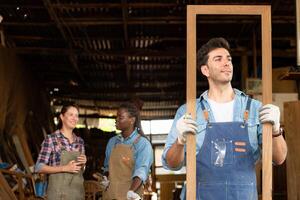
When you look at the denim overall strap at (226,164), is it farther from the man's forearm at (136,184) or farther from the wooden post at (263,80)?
the man's forearm at (136,184)

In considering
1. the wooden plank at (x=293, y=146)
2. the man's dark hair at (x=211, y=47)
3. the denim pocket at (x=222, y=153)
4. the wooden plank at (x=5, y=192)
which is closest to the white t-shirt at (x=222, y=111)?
the denim pocket at (x=222, y=153)

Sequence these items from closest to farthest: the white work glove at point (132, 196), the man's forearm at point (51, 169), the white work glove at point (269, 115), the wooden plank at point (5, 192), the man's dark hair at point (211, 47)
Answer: the white work glove at point (269, 115), the man's dark hair at point (211, 47), the white work glove at point (132, 196), the man's forearm at point (51, 169), the wooden plank at point (5, 192)

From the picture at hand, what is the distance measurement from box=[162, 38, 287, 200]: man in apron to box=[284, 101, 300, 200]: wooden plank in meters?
2.80

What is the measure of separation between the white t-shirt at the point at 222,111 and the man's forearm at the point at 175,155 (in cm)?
30

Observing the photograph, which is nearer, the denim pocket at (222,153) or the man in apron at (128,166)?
the denim pocket at (222,153)

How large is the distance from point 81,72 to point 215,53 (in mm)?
9519

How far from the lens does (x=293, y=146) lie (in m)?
6.08

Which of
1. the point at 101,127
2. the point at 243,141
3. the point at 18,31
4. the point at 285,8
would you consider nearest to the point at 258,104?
the point at 243,141

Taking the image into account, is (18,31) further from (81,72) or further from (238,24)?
(238,24)

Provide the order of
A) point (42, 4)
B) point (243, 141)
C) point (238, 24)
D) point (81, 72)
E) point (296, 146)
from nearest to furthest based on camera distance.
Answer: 1. point (243, 141)
2. point (296, 146)
3. point (42, 4)
4. point (238, 24)
5. point (81, 72)

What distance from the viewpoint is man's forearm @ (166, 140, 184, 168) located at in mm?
3264

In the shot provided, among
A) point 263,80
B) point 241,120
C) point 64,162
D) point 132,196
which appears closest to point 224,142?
point 241,120

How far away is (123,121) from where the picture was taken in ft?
Result: 18.4

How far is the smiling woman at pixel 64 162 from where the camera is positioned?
5.11 meters
